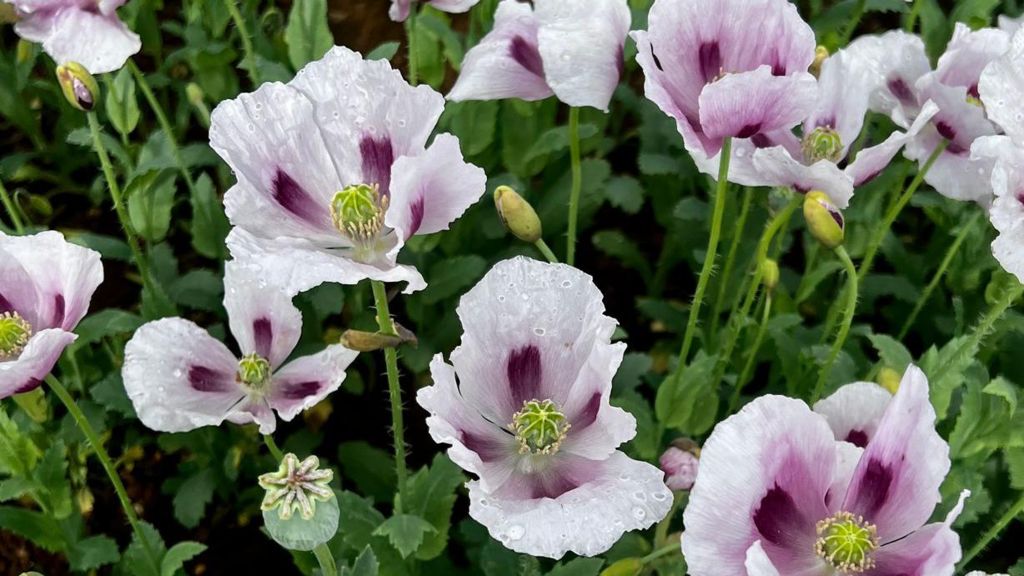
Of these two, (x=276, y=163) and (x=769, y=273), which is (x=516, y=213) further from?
(x=769, y=273)

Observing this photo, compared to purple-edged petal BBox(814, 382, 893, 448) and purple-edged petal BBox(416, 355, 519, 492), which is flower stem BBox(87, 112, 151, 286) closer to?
purple-edged petal BBox(416, 355, 519, 492)

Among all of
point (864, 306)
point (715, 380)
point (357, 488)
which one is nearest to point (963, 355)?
point (715, 380)

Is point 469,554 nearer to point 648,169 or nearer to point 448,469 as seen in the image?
point 448,469

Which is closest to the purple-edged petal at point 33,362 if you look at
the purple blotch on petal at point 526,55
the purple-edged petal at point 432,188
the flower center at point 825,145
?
the purple-edged petal at point 432,188

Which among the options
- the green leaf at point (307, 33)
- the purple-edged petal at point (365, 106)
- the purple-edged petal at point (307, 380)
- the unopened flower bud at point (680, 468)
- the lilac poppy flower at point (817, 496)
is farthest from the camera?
the green leaf at point (307, 33)

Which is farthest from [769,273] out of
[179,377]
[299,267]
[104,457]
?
[104,457]

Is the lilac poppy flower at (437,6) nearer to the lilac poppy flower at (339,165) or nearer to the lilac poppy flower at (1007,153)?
the lilac poppy flower at (339,165)
